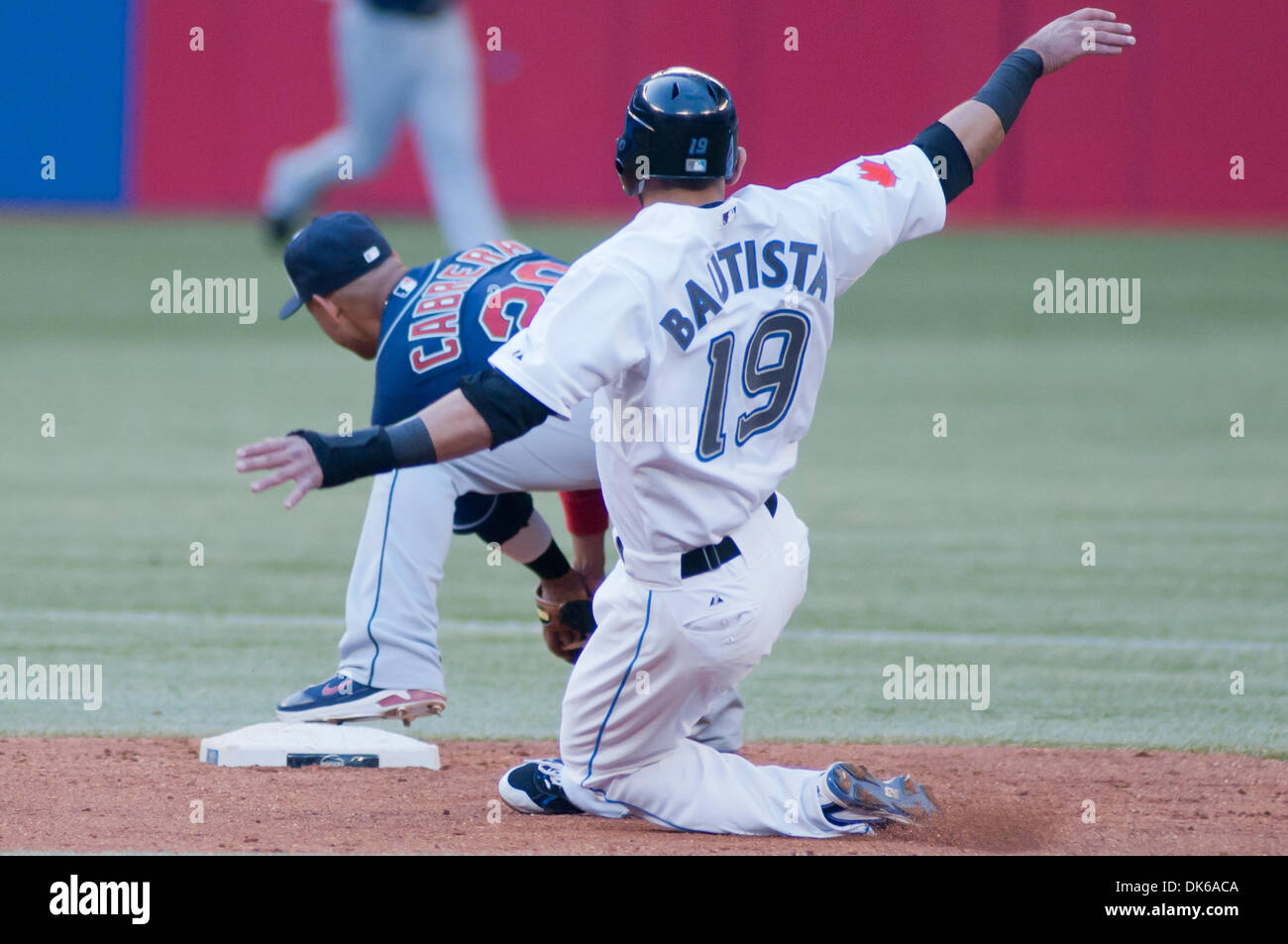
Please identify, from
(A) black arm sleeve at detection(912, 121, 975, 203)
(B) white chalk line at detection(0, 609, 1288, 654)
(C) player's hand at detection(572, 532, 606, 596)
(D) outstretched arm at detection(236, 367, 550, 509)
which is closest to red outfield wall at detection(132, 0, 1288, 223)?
(B) white chalk line at detection(0, 609, 1288, 654)

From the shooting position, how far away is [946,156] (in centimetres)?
429

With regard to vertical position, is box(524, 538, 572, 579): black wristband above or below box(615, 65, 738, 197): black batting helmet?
below

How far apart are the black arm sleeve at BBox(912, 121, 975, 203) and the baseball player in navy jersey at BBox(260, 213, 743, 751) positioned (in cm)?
125

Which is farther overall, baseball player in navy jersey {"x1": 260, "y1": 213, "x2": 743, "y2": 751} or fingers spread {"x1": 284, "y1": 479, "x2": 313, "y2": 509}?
baseball player in navy jersey {"x1": 260, "y1": 213, "x2": 743, "y2": 751}

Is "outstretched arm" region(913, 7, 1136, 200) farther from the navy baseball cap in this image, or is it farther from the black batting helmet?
the navy baseball cap

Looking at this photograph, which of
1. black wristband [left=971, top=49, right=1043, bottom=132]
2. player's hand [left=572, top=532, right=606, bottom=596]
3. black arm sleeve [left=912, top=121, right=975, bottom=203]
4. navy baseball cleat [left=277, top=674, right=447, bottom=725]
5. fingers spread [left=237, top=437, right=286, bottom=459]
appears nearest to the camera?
fingers spread [left=237, top=437, right=286, bottom=459]

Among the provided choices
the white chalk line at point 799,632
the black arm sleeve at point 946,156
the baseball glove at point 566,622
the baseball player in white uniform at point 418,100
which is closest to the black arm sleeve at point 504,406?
the black arm sleeve at point 946,156

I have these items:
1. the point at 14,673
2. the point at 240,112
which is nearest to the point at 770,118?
the point at 240,112

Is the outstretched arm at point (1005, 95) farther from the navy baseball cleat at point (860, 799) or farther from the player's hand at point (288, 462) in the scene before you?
the player's hand at point (288, 462)

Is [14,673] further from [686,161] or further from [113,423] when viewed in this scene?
[113,423]

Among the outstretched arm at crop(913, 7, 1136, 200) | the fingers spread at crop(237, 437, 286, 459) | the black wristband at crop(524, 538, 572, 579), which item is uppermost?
the outstretched arm at crop(913, 7, 1136, 200)

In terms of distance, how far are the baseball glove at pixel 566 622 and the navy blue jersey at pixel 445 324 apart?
83cm

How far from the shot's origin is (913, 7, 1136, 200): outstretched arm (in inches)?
169

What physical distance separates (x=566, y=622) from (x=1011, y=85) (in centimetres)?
206
